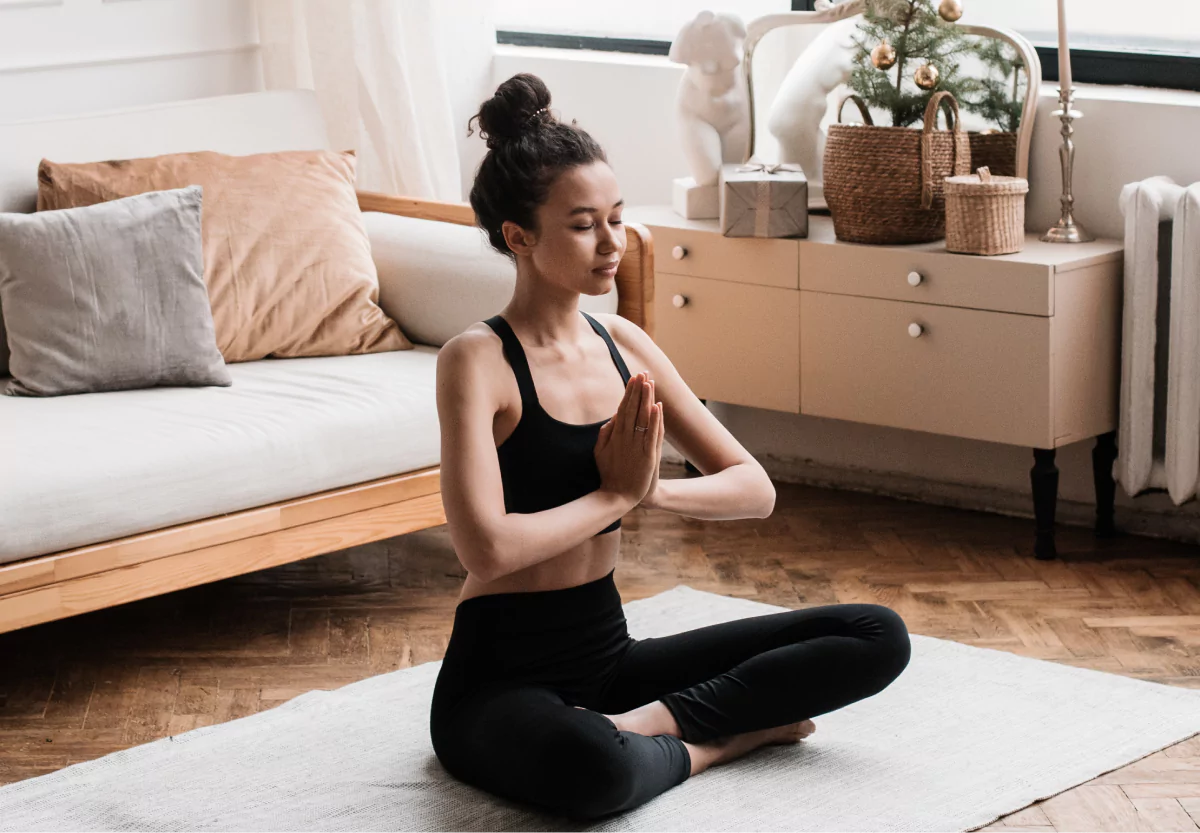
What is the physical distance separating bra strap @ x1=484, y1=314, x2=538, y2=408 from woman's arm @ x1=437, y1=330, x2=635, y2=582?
32 mm

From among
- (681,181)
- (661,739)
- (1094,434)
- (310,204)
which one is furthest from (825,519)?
(661,739)

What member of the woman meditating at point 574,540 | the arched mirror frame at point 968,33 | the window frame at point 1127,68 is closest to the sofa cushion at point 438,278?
the arched mirror frame at point 968,33

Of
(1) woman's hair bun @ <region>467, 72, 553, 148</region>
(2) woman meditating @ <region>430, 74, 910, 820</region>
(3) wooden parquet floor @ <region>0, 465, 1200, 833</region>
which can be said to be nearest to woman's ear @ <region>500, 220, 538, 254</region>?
(2) woman meditating @ <region>430, 74, 910, 820</region>

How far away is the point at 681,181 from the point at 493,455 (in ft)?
5.95

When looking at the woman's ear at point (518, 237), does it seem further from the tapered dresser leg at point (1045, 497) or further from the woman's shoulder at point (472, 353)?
the tapered dresser leg at point (1045, 497)

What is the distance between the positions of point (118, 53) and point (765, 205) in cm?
147

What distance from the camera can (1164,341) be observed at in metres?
3.06

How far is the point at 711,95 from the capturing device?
11.3 feet

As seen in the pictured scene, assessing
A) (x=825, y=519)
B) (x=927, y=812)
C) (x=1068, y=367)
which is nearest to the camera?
(x=927, y=812)

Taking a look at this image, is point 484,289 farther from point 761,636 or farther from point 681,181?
point 761,636

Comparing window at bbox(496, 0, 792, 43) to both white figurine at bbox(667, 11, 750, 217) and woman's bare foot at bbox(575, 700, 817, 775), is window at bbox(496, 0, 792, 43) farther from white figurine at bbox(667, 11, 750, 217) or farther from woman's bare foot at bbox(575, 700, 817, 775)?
woman's bare foot at bbox(575, 700, 817, 775)

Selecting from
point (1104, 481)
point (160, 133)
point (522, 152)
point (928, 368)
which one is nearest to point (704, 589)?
point (928, 368)

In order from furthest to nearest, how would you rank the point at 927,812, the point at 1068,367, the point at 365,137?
the point at 365,137, the point at 1068,367, the point at 927,812

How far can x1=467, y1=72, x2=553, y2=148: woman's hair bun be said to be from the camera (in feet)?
6.21
